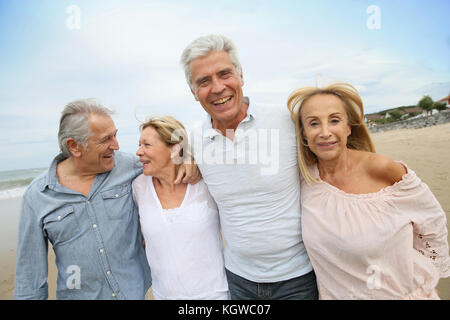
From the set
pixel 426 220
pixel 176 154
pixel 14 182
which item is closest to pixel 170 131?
pixel 176 154

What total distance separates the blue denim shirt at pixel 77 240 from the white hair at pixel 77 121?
32 centimetres

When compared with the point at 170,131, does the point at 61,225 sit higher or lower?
lower

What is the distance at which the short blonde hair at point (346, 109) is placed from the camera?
1.99 m

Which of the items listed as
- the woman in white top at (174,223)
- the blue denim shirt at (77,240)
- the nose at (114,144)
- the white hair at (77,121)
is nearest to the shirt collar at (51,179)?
the blue denim shirt at (77,240)

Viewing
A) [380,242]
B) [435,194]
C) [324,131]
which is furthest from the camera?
[435,194]

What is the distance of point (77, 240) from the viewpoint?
2.10 m

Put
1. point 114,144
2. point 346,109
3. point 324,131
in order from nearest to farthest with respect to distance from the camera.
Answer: point 324,131 → point 346,109 → point 114,144

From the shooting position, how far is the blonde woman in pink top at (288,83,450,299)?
1.81 m

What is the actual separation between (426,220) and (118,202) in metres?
2.41

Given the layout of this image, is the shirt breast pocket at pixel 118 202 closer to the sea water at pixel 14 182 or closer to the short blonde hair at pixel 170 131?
the short blonde hair at pixel 170 131

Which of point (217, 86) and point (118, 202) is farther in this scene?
point (118, 202)

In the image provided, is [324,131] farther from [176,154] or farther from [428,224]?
[176,154]

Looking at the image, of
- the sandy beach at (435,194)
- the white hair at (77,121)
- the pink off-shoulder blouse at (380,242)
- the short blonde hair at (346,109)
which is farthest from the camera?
the sandy beach at (435,194)

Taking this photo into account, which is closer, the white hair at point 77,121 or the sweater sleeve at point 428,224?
the sweater sleeve at point 428,224
